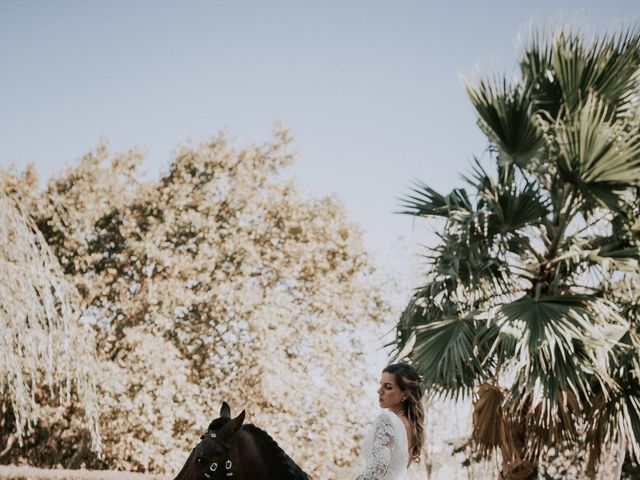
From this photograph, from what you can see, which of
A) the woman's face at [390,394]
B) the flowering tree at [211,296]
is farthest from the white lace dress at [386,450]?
the flowering tree at [211,296]

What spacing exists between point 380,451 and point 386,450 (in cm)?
3

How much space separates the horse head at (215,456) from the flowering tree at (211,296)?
9.92m

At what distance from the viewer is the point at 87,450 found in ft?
45.7

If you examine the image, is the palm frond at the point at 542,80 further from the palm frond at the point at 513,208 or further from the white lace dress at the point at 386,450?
the white lace dress at the point at 386,450

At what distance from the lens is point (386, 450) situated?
279 centimetres

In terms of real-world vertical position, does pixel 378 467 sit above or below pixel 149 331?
below

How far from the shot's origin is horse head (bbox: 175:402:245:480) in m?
3.01

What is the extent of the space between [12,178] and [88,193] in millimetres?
2073

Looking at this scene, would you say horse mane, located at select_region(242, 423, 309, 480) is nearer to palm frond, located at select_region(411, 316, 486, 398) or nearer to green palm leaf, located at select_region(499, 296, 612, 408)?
green palm leaf, located at select_region(499, 296, 612, 408)

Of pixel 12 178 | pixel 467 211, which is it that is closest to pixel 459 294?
pixel 467 211

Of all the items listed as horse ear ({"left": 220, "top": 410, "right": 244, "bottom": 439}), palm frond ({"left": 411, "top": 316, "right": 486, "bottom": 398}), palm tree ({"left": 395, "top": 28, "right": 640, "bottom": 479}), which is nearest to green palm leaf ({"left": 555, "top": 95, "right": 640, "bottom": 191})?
palm tree ({"left": 395, "top": 28, "right": 640, "bottom": 479})

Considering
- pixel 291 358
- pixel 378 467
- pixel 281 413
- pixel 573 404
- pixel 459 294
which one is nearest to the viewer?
pixel 378 467

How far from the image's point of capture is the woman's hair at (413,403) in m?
3.03

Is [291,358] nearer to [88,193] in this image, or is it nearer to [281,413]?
[281,413]
